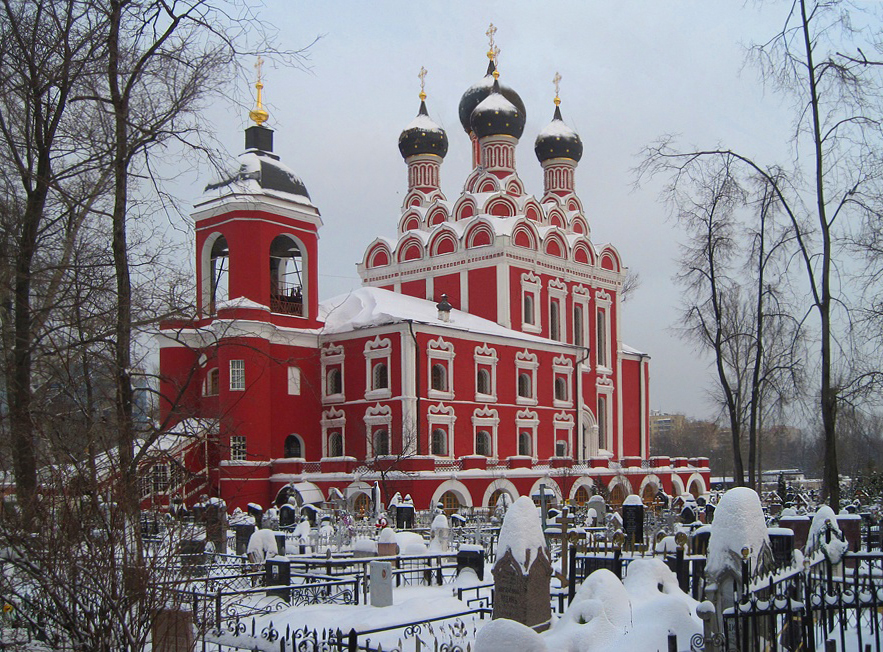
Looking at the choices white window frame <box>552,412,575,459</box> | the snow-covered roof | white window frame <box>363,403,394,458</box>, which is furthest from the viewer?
white window frame <box>552,412,575,459</box>

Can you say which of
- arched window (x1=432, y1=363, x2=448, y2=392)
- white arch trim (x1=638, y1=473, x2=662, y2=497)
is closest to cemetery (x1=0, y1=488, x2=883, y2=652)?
arched window (x1=432, y1=363, x2=448, y2=392)

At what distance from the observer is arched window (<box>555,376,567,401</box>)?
3900cm

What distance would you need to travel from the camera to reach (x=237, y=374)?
31.2m

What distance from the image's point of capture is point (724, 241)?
21641mm

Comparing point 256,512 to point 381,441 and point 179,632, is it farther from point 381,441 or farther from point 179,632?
point 179,632

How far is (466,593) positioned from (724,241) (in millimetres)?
10827

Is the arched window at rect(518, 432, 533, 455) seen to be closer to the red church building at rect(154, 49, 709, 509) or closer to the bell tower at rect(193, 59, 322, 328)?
the red church building at rect(154, 49, 709, 509)

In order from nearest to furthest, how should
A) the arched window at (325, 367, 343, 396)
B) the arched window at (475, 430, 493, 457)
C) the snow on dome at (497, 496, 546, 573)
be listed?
the snow on dome at (497, 496, 546, 573) → the arched window at (325, 367, 343, 396) → the arched window at (475, 430, 493, 457)

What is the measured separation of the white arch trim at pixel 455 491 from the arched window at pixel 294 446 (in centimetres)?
556

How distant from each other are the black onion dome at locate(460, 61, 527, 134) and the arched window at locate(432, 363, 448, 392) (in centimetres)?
1765

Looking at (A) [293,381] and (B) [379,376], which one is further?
(B) [379,376]

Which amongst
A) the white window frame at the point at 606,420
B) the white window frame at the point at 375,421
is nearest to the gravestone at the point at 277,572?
the white window frame at the point at 375,421

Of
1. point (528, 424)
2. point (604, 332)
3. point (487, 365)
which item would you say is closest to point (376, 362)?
point (487, 365)

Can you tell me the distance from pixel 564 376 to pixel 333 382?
32.4 feet
